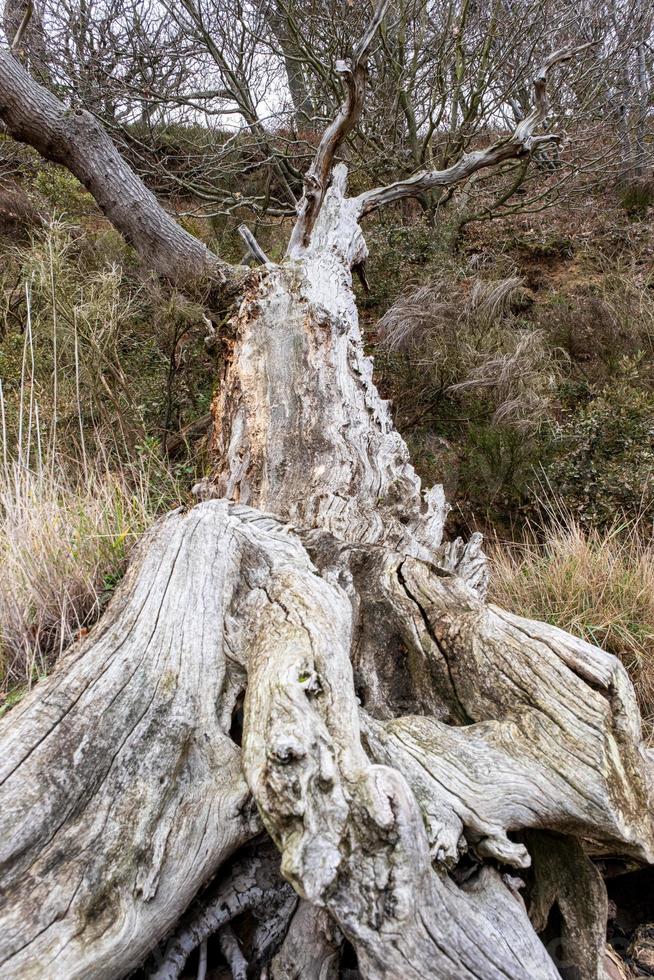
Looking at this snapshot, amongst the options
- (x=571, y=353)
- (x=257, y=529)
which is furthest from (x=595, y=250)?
(x=257, y=529)

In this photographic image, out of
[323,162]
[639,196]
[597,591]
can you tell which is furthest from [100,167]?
[639,196]

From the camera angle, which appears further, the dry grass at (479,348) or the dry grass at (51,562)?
the dry grass at (479,348)

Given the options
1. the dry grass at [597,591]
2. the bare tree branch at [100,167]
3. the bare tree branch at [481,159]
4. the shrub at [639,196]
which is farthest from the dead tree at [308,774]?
the shrub at [639,196]

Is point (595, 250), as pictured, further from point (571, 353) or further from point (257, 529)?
point (257, 529)

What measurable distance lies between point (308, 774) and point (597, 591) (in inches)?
98.4

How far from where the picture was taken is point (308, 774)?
1246mm

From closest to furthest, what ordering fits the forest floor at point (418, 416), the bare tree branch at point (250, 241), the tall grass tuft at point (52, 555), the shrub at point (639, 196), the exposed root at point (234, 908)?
the exposed root at point (234, 908)
the tall grass tuft at point (52, 555)
the forest floor at point (418, 416)
the bare tree branch at point (250, 241)
the shrub at point (639, 196)

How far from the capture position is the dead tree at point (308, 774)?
3.93 feet

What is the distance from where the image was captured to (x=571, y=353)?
596 cm

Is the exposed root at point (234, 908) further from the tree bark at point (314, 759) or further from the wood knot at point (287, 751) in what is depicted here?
the wood knot at point (287, 751)

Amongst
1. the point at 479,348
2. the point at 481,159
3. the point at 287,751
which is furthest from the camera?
the point at 481,159

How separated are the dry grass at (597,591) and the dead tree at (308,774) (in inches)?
52.8

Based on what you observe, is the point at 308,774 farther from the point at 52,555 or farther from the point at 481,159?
the point at 481,159

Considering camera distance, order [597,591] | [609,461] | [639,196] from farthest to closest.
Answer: [639,196] → [609,461] → [597,591]
